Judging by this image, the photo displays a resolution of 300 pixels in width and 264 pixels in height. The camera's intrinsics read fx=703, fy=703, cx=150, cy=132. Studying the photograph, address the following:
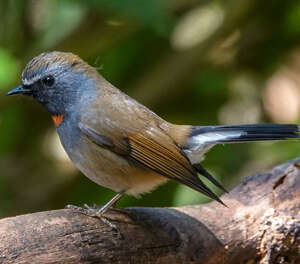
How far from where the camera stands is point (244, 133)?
424 centimetres

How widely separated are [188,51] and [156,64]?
32cm

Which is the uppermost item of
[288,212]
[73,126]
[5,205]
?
[73,126]

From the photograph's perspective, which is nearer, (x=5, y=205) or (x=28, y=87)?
(x=28, y=87)

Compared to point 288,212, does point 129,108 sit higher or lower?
higher

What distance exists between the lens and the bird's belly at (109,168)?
13.6 ft

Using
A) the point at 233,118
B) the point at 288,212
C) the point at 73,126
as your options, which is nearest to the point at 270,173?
the point at 288,212

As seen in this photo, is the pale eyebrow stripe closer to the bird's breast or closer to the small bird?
the small bird

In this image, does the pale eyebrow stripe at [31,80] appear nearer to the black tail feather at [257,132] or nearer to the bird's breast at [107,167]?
the bird's breast at [107,167]

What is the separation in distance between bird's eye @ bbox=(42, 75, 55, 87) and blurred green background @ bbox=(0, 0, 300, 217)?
1.35 meters

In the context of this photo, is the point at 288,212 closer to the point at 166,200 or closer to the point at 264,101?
the point at 166,200

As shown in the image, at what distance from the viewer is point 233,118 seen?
642 cm

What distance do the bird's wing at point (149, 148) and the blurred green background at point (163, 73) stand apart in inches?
65.6

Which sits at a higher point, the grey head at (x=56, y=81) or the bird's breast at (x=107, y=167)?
the grey head at (x=56, y=81)

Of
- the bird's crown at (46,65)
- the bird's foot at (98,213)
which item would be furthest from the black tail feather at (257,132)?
the bird's crown at (46,65)
